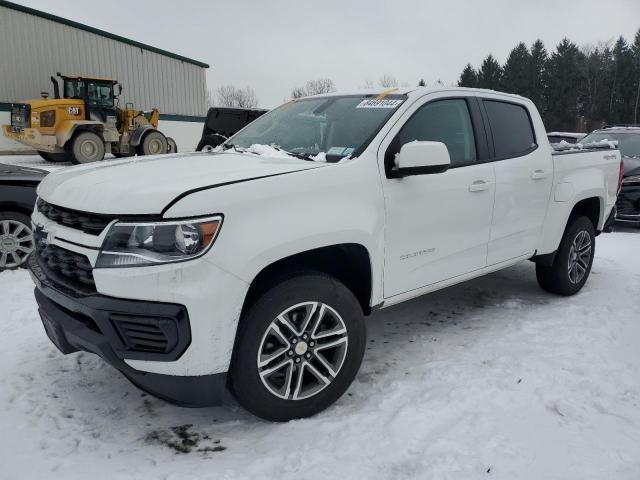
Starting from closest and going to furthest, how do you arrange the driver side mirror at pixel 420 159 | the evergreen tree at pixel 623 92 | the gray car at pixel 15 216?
1. the driver side mirror at pixel 420 159
2. the gray car at pixel 15 216
3. the evergreen tree at pixel 623 92

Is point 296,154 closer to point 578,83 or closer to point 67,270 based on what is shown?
point 67,270

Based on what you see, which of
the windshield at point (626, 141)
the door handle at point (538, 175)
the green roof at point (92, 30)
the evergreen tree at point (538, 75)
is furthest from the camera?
the evergreen tree at point (538, 75)

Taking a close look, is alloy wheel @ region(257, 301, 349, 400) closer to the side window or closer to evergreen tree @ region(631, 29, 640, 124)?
the side window

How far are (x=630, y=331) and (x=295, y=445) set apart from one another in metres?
2.94

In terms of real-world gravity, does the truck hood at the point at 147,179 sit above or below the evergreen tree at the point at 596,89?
below

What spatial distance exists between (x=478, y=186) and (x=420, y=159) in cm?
83

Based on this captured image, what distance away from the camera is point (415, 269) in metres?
3.21

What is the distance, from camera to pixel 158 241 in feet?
7.31

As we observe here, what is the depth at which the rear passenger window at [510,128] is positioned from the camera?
3936 millimetres

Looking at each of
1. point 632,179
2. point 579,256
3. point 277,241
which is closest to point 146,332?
point 277,241

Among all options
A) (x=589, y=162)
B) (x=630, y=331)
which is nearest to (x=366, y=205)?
(x=630, y=331)

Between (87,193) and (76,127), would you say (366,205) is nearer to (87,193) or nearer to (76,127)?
(87,193)

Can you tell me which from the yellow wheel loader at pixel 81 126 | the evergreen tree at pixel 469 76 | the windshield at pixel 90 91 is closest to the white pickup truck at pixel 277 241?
the yellow wheel loader at pixel 81 126

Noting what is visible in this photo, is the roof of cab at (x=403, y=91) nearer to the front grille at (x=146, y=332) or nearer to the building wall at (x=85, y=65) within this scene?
the front grille at (x=146, y=332)
